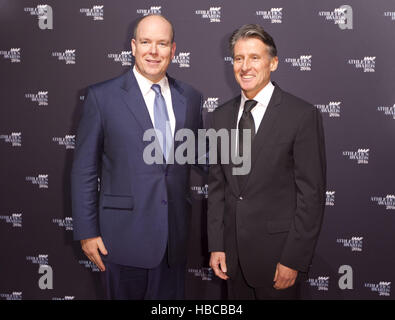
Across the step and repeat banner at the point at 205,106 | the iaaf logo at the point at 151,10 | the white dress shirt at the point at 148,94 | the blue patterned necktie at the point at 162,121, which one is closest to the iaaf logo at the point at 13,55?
the step and repeat banner at the point at 205,106

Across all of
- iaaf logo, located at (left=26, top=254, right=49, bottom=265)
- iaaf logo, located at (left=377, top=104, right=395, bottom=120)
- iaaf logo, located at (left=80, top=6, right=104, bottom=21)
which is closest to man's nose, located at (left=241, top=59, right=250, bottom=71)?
iaaf logo, located at (left=377, top=104, right=395, bottom=120)

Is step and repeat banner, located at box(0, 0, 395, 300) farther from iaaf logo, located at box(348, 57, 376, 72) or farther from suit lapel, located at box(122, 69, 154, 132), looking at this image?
suit lapel, located at box(122, 69, 154, 132)

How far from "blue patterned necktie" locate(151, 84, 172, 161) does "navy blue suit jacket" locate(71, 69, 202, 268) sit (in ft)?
0.20

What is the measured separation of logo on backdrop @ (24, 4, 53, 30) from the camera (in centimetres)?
296

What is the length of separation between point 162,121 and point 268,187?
702mm

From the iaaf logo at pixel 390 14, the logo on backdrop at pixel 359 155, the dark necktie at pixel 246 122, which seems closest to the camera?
the dark necktie at pixel 246 122

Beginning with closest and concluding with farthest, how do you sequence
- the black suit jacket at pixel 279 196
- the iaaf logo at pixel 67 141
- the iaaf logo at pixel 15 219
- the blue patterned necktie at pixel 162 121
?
1. the black suit jacket at pixel 279 196
2. the blue patterned necktie at pixel 162 121
3. the iaaf logo at pixel 67 141
4. the iaaf logo at pixel 15 219

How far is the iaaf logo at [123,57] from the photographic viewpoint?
2900 millimetres

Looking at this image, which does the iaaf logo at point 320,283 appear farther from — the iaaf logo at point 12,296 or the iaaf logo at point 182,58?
the iaaf logo at point 12,296

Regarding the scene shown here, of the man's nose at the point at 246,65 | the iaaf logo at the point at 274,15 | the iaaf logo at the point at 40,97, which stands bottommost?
the man's nose at the point at 246,65

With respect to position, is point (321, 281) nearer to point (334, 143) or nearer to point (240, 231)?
point (334, 143)

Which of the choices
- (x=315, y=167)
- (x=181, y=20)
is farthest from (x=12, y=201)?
(x=315, y=167)

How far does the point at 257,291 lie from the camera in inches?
79.0

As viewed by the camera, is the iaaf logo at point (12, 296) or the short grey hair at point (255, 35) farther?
the iaaf logo at point (12, 296)
